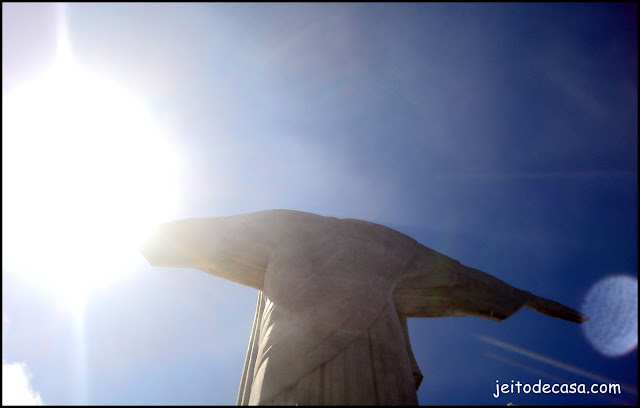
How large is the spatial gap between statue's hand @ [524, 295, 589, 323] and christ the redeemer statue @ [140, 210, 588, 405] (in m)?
0.02

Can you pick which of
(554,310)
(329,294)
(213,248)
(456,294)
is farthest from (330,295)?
(554,310)

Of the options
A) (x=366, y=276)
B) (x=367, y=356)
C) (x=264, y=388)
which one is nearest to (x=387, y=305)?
(x=366, y=276)

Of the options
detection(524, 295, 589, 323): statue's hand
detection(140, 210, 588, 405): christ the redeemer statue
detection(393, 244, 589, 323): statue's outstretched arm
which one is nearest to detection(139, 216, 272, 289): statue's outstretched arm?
detection(140, 210, 588, 405): christ the redeemer statue

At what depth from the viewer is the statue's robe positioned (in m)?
4.39

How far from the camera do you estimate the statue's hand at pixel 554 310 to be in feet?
21.5

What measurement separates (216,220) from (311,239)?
157cm

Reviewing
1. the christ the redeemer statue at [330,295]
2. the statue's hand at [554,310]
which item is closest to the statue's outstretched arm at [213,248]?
the christ the redeemer statue at [330,295]

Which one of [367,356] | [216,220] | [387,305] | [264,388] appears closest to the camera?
[264,388]

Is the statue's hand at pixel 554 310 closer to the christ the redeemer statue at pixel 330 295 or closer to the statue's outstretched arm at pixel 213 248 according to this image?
the christ the redeemer statue at pixel 330 295

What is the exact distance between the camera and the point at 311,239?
6.24 metres

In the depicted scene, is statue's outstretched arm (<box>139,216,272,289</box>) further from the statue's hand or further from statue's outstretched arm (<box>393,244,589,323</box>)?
the statue's hand

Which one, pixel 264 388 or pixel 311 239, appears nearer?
pixel 264 388

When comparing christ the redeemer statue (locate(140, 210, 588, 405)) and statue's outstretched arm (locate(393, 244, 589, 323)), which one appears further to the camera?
statue's outstretched arm (locate(393, 244, 589, 323))

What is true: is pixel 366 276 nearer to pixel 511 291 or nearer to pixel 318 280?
pixel 318 280
